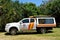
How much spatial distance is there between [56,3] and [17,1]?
29.9ft

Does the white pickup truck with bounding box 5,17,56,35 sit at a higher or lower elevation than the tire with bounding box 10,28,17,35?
higher

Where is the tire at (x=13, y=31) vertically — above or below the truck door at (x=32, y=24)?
below

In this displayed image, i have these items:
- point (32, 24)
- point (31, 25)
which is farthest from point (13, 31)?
point (32, 24)

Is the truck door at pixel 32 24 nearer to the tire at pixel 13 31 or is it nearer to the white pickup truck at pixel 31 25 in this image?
the white pickup truck at pixel 31 25

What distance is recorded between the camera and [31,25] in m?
21.9

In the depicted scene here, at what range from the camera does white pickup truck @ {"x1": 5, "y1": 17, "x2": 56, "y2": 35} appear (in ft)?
70.9

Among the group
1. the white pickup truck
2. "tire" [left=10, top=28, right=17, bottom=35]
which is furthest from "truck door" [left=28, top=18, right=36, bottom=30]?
"tire" [left=10, top=28, right=17, bottom=35]

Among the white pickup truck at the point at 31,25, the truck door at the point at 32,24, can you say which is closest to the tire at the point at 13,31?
the white pickup truck at the point at 31,25

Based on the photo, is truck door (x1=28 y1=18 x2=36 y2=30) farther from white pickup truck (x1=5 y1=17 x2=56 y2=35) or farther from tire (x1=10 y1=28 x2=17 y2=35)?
tire (x1=10 y1=28 x2=17 y2=35)

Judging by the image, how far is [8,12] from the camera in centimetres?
2581

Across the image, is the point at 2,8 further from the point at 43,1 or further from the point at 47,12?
the point at 43,1

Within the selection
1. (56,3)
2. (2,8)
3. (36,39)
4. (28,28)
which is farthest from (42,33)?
(56,3)

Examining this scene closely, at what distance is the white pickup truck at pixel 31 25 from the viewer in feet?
70.9

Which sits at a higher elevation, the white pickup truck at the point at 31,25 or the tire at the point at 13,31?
the white pickup truck at the point at 31,25
